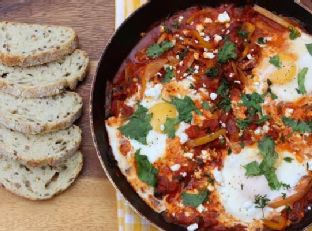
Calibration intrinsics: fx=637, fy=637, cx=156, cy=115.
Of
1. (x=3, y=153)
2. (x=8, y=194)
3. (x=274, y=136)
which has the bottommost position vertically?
(x=8, y=194)

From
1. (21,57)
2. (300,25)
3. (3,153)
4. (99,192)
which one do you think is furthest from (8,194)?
(300,25)

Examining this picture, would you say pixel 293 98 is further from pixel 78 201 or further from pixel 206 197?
pixel 78 201

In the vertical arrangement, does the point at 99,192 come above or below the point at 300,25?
below

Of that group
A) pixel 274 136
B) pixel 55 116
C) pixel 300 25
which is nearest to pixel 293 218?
pixel 274 136

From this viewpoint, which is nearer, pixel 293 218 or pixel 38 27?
pixel 293 218

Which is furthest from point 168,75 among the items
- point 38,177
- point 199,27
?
point 38,177

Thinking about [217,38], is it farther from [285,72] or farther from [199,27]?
[285,72]
